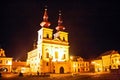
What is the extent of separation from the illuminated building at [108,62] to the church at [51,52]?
17864 mm

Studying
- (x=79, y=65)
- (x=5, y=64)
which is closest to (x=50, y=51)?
(x=5, y=64)

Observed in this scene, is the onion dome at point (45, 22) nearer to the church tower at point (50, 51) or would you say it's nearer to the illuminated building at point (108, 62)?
the church tower at point (50, 51)

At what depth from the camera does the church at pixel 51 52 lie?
60.8m

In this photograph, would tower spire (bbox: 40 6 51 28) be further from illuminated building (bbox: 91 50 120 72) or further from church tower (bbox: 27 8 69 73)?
illuminated building (bbox: 91 50 120 72)

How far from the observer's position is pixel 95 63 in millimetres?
86875

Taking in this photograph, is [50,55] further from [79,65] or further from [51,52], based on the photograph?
[79,65]

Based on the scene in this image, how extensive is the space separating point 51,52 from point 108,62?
26.9 metres

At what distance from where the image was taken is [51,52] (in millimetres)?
64250

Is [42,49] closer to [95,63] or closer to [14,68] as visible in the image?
[14,68]

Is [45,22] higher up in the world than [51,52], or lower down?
higher up

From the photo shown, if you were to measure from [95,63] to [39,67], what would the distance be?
3424 cm

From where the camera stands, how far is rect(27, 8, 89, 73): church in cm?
6078

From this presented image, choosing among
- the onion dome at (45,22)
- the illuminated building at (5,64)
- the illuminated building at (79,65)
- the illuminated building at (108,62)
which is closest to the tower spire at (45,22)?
the onion dome at (45,22)

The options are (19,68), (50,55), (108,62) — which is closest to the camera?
(50,55)
